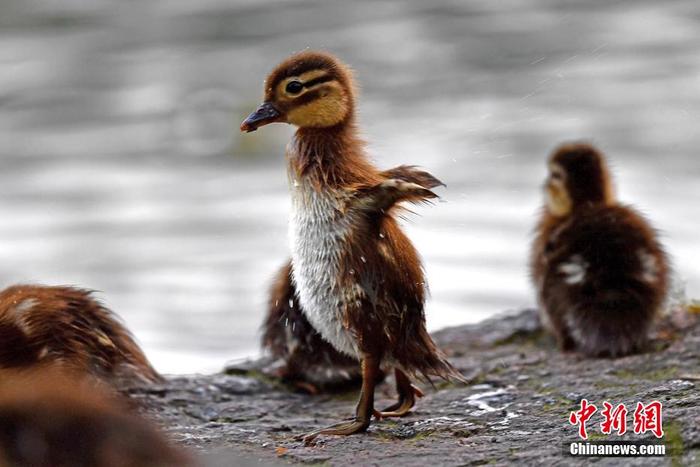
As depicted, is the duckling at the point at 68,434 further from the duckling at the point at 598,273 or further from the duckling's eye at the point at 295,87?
the duckling at the point at 598,273

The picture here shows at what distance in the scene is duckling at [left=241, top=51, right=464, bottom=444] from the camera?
4930 mm

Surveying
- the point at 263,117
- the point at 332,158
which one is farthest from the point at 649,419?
the point at 263,117

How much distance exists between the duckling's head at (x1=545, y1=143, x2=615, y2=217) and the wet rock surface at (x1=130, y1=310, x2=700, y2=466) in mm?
774

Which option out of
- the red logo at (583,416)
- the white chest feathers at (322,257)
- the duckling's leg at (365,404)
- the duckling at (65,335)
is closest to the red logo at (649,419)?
the red logo at (583,416)

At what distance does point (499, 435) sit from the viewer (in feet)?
15.9

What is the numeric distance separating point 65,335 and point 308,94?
4.18ft

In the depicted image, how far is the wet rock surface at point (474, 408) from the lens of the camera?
4574mm

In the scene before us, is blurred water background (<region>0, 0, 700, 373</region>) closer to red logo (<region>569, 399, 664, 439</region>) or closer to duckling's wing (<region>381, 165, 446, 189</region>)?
duckling's wing (<region>381, 165, 446, 189</region>)

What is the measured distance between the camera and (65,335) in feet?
17.2

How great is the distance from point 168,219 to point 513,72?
13.7 ft

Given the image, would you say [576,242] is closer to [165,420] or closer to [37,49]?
[165,420]

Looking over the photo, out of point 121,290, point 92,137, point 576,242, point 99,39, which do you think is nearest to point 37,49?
point 99,39

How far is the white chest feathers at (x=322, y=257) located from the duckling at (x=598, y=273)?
70.5 inches

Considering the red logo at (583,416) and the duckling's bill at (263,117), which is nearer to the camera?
the red logo at (583,416)
